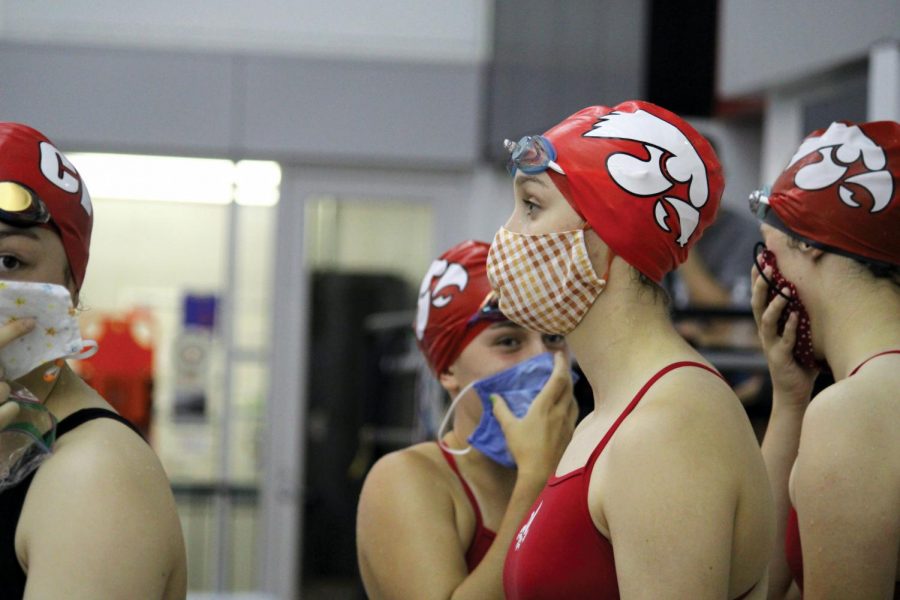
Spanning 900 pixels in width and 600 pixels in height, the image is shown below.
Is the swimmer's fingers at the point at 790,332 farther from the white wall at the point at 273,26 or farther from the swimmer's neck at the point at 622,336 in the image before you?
the white wall at the point at 273,26

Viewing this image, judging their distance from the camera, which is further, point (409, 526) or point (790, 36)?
point (790, 36)

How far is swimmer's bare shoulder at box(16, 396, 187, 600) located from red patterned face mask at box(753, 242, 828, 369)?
1.19m

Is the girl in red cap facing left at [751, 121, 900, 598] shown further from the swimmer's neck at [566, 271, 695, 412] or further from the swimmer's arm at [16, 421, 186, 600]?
the swimmer's arm at [16, 421, 186, 600]

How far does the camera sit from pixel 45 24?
7.14m

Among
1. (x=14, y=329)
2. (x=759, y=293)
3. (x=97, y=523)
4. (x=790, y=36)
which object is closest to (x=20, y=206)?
(x=14, y=329)

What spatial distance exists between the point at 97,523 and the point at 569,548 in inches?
26.8

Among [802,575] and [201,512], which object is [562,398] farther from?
[201,512]

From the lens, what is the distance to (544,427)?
7.84 ft

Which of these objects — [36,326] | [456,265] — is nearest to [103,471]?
[36,326]

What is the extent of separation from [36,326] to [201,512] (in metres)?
5.69

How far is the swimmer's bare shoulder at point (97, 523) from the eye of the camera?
169 cm

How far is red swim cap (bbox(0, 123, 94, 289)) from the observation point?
6.19ft

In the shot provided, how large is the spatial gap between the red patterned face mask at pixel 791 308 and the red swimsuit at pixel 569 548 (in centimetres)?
55

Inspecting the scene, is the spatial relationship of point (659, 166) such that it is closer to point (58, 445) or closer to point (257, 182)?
point (58, 445)
